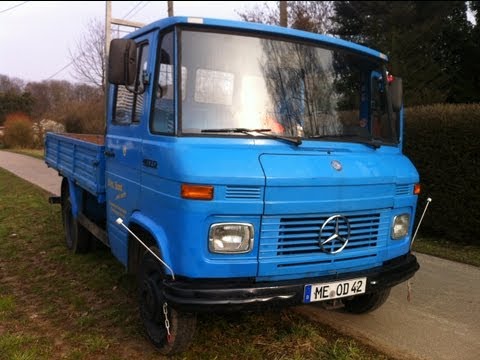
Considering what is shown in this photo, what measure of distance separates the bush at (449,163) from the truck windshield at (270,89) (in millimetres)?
3396

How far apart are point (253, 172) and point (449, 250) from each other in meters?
4.86

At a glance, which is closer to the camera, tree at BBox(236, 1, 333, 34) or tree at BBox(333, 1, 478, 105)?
tree at BBox(333, 1, 478, 105)

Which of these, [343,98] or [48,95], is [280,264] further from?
[48,95]

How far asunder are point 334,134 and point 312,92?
1.19ft

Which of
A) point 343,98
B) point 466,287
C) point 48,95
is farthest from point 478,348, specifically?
point 48,95

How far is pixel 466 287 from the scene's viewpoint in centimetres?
524

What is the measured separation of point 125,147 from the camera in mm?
4035

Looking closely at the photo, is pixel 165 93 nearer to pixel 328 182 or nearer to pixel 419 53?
pixel 328 182

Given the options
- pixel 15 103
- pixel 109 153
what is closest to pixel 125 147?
pixel 109 153

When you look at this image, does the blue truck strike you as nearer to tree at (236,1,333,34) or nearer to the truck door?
the truck door

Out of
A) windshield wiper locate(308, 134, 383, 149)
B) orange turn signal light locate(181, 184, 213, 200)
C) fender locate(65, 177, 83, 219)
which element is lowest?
fender locate(65, 177, 83, 219)

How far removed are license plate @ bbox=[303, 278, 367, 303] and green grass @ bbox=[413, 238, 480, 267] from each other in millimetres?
3424

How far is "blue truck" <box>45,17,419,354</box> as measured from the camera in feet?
9.95

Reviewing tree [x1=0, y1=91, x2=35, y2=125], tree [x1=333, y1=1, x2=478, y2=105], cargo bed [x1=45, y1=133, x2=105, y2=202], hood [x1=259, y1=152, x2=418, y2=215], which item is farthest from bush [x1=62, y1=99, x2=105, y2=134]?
hood [x1=259, y1=152, x2=418, y2=215]
